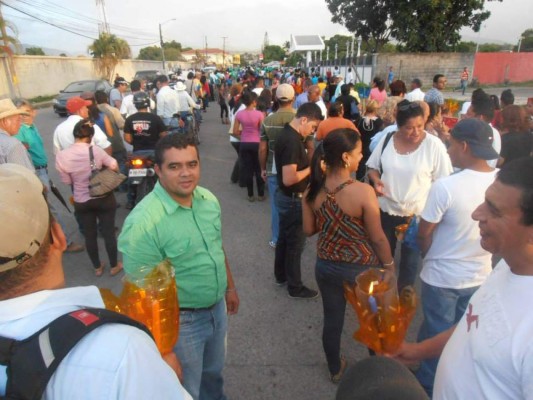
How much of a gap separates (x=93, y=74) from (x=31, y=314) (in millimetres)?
39711

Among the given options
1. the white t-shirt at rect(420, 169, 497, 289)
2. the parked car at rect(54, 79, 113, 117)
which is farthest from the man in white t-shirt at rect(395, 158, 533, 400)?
the parked car at rect(54, 79, 113, 117)

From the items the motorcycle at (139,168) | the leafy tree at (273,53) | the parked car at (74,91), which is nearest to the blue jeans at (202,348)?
the motorcycle at (139,168)

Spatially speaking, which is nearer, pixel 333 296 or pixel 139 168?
pixel 333 296

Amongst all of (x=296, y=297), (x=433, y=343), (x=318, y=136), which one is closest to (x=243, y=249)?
(x=296, y=297)

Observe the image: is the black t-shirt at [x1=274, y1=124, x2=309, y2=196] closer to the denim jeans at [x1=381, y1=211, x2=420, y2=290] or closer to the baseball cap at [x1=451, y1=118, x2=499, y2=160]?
the denim jeans at [x1=381, y1=211, x2=420, y2=290]

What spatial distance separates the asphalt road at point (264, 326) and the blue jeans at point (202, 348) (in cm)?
46

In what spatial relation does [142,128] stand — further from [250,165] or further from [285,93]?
[285,93]

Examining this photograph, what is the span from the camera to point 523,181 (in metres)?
1.23

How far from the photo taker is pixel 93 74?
35031mm

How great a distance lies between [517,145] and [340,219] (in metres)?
3.25

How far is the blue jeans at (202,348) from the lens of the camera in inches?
82.3

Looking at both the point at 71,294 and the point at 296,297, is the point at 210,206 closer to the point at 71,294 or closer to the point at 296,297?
the point at 71,294

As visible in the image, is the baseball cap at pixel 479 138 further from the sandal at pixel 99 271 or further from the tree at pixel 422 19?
the tree at pixel 422 19

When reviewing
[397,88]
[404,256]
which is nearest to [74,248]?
[404,256]
